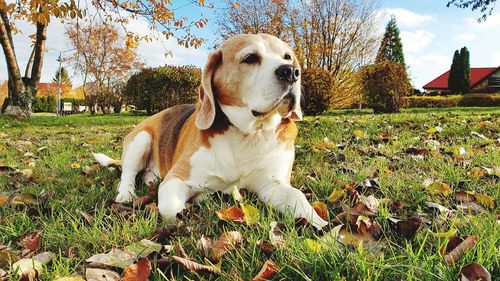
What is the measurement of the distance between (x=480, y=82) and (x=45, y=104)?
62513 millimetres

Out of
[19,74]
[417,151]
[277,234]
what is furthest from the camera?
[19,74]

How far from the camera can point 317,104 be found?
15039 mm

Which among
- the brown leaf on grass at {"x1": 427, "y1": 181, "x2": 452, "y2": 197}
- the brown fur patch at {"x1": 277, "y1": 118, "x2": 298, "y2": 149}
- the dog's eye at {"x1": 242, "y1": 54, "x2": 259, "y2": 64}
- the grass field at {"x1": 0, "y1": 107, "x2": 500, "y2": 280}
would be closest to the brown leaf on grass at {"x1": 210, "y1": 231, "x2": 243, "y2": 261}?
the grass field at {"x1": 0, "y1": 107, "x2": 500, "y2": 280}

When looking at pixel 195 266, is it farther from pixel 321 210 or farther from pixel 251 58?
pixel 251 58

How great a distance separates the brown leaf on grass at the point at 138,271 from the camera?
1.59 metres

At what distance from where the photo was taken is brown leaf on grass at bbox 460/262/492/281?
138cm

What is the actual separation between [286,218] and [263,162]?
63cm

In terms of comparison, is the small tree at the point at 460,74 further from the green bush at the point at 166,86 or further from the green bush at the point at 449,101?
the green bush at the point at 166,86

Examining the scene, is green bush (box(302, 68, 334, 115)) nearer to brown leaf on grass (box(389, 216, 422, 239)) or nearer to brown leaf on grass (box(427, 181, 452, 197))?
brown leaf on grass (box(427, 181, 452, 197))

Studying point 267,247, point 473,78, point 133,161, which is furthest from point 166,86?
point 473,78

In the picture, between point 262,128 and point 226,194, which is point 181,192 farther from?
point 262,128

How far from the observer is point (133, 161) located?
3594 millimetres

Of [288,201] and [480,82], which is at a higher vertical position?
[480,82]

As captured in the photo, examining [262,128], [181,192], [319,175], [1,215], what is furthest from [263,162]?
[1,215]
